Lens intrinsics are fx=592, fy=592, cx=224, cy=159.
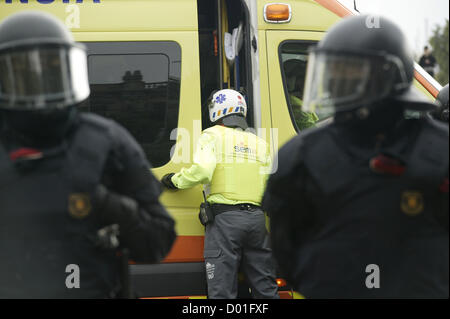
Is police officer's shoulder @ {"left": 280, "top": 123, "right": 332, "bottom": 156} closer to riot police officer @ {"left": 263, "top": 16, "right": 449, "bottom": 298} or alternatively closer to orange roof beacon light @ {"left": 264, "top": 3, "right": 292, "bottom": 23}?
riot police officer @ {"left": 263, "top": 16, "right": 449, "bottom": 298}

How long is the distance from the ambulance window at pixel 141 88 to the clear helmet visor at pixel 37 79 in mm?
2109

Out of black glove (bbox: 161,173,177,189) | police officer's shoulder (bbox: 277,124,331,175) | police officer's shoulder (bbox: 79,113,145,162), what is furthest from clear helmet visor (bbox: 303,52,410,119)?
black glove (bbox: 161,173,177,189)

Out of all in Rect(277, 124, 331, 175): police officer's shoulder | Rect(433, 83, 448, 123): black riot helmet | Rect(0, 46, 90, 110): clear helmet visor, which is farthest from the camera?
Rect(433, 83, 448, 123): black riot helmet

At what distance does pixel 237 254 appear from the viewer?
414cm

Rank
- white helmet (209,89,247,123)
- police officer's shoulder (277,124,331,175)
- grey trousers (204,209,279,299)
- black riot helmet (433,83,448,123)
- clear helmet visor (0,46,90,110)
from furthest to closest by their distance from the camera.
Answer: white helmet (209,89,247,123) < grey trousers (204,209,279,299) < black riot helmet (433,83,448,123) < police officer's shoulder (277,124,331,175) < clear helmet visor (0,46,90,110)

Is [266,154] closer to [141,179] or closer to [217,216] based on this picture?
[217,216]

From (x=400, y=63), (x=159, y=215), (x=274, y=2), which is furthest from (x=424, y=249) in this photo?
(x=274, y=2)

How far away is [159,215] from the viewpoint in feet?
7.06

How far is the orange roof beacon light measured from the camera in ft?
13.7

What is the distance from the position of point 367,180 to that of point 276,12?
252 centimetres

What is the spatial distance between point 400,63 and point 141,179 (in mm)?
978

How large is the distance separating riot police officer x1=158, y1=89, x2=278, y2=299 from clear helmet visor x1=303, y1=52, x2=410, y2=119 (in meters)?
2.06

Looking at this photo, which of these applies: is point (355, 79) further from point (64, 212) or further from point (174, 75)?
point (174, 75)

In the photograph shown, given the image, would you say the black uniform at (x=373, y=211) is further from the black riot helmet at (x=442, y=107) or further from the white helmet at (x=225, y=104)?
the white helmet at (x=225, y=104)
